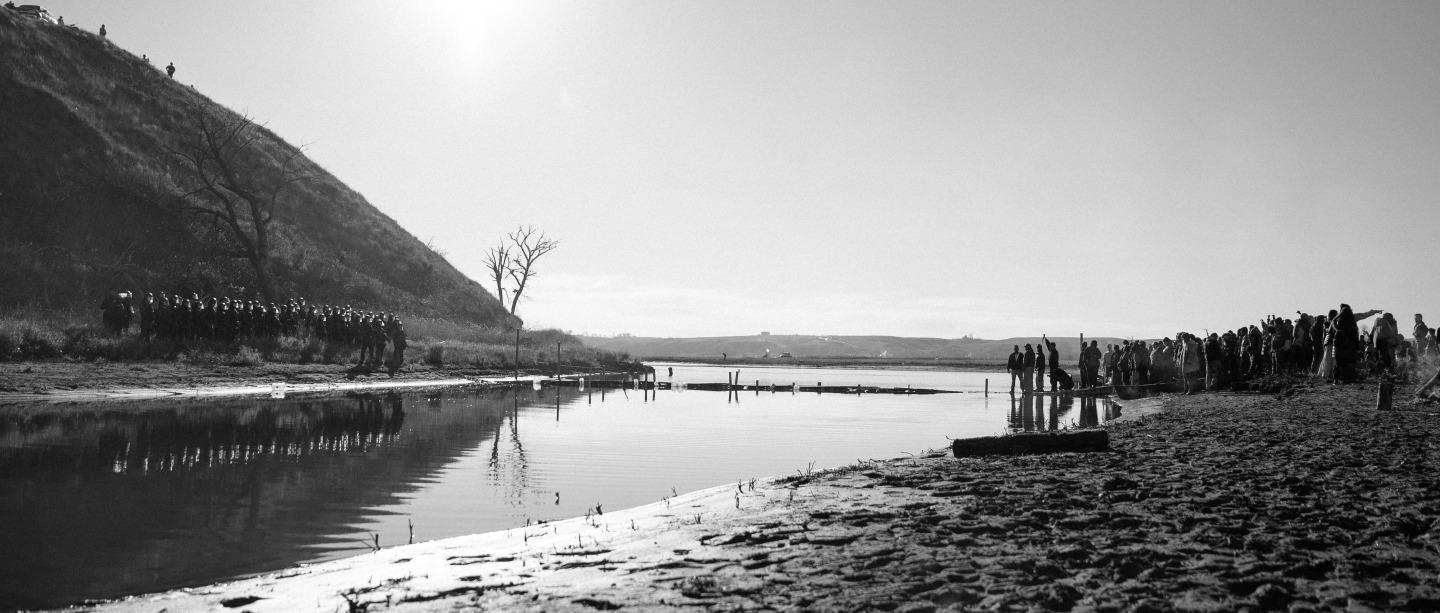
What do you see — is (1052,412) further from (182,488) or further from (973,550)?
(973,550)

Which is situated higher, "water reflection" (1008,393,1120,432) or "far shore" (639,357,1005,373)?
"far shore" (639,357,1005,373)

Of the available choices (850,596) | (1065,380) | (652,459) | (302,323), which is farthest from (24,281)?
(850,596)

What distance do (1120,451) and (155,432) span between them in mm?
17526

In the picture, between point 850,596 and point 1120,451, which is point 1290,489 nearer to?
point 1120,451

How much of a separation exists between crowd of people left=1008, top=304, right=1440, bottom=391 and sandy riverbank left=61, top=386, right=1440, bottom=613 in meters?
17.0

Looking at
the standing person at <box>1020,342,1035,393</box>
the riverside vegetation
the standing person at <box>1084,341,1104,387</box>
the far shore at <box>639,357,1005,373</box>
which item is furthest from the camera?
the far shore at <box>639,357,1005,373</box>

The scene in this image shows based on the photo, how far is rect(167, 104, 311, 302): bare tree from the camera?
205 ft

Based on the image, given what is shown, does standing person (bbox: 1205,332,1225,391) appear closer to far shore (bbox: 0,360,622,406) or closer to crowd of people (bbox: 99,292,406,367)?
far shore (bbox: 0,360,622,406)

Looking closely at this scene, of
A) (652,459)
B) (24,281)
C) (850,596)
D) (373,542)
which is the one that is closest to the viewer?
(850,596)

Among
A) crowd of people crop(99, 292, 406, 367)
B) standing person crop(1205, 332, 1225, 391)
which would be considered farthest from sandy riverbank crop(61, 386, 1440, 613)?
crowd of people crop(99, 292, 406, 367)

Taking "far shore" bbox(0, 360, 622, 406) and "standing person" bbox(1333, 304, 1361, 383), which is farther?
"far shore" bbox(0, 360, 622, 406)

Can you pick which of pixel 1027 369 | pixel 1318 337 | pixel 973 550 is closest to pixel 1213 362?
pixel 1318 337

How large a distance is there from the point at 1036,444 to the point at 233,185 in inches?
2456

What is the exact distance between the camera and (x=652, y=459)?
17.9 meters
